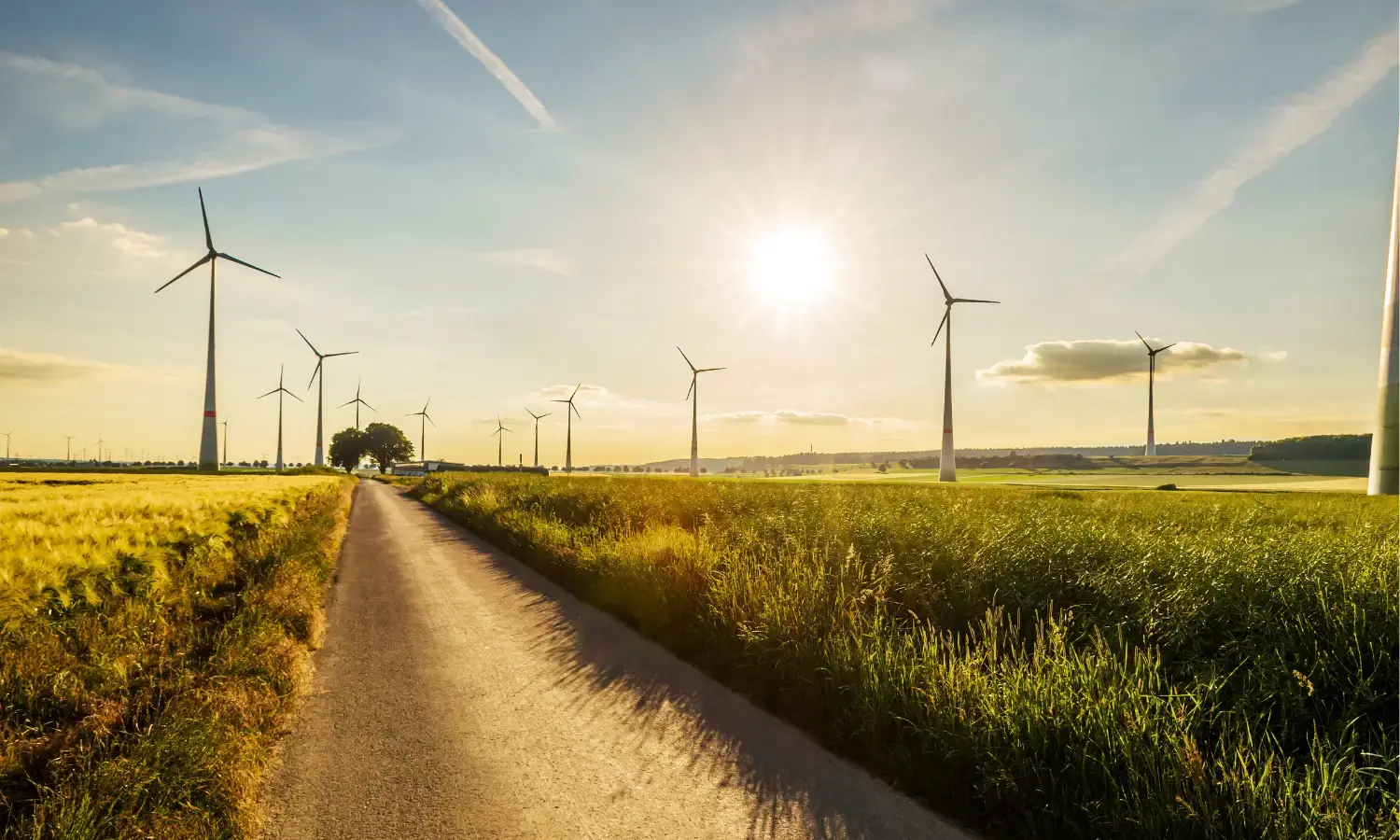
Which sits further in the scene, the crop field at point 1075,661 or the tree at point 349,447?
the tree at point 349,447

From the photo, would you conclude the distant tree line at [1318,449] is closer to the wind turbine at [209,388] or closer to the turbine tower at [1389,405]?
the turbine tower at [1389,405]

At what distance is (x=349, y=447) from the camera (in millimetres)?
134125

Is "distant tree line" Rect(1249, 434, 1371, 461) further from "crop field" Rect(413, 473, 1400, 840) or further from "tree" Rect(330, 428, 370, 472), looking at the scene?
"tree" Rect(330, 428, 370, 472)

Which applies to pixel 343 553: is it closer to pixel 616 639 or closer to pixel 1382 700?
pixel 616 639

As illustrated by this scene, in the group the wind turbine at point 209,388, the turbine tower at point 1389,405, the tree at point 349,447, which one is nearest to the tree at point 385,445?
the tree at point 349,447

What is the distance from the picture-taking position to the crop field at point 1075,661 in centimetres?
440

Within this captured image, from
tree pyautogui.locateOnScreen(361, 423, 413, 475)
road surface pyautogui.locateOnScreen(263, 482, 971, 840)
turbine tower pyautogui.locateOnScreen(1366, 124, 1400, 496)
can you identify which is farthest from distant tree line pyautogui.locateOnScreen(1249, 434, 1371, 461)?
tree pyautogui.locateOnScreen(361, 423, 413, 475)

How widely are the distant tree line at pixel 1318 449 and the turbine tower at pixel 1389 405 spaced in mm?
96170

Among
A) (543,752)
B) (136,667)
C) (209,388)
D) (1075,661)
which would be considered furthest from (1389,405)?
(209,388)

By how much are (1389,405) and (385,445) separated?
15059 cm

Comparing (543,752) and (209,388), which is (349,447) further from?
(543,752)

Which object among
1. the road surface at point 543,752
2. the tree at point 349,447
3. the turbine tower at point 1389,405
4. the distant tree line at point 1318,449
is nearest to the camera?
the road surface at point 543,752

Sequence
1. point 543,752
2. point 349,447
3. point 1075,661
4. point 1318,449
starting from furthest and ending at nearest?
point 349,447
point 1318,449
point 543,752
point 1075,661

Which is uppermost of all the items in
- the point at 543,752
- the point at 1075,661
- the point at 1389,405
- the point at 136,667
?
the point at 1389,405
